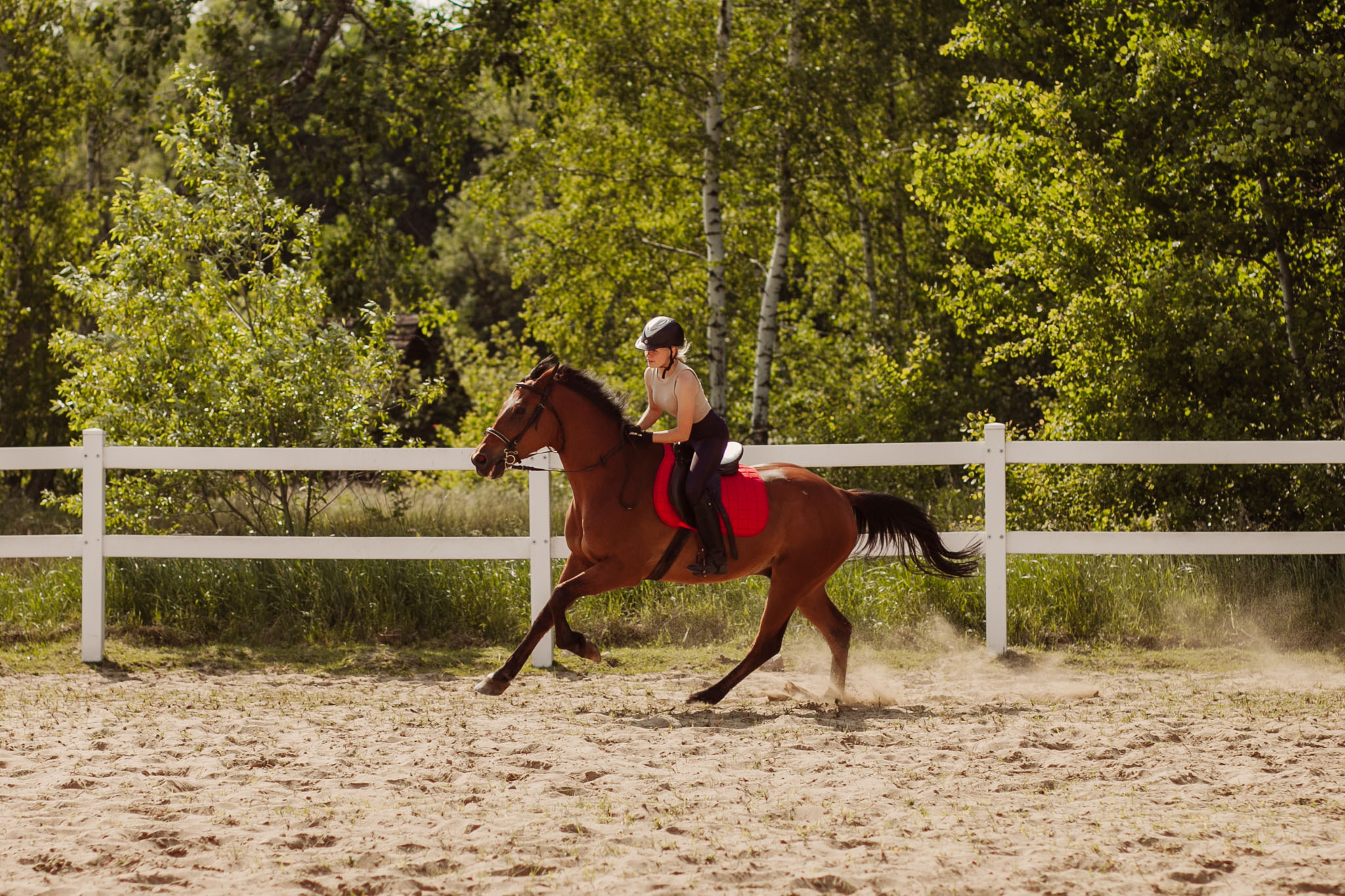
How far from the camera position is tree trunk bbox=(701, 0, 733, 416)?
16.9 meters

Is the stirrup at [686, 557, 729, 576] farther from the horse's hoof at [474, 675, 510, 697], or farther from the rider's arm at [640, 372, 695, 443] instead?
the horse's hoof at [474, 675, 510, 697]

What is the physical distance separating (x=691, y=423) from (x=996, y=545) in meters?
2.80

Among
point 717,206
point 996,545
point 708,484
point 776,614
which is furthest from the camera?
point 717,206

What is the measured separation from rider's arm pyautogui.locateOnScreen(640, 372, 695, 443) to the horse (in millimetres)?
302

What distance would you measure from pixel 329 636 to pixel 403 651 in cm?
67

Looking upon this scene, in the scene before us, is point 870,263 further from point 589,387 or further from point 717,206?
point 589,387

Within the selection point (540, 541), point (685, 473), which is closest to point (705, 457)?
point (685, 473)

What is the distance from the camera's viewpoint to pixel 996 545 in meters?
8.31

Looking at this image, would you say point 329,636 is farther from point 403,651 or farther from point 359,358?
point 359,358

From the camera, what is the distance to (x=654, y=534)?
6750 mm

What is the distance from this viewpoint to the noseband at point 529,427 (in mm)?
6492

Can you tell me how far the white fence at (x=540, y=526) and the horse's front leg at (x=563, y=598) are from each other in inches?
59.8

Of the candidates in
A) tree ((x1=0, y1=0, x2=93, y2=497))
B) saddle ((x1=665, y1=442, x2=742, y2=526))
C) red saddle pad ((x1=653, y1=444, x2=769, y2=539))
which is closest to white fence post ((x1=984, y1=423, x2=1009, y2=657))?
red saddle pad ((x1=653, y1=444, x2=769, y2=539))

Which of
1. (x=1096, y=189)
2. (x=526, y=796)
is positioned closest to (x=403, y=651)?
(x=526, y=796)
